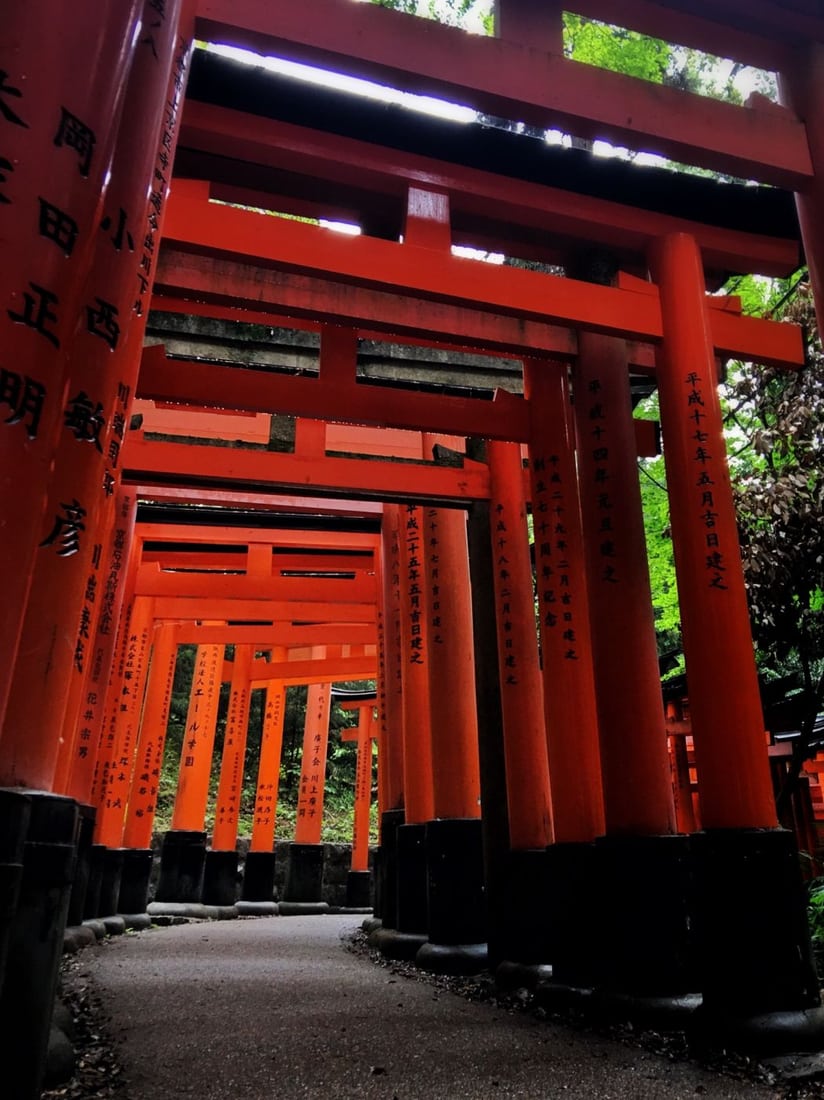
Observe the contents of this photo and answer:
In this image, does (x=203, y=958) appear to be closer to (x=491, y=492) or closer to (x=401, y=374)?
(x=491, y=492)

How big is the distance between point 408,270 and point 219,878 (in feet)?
43.9

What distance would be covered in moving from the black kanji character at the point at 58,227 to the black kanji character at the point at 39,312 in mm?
117

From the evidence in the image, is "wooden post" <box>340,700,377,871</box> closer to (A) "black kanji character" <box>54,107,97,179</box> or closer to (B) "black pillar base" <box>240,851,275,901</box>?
(B) "black pillar base" <box>240,851,275,901</box>

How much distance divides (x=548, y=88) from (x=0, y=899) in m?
4.34

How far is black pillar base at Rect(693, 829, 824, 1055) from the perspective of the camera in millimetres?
3531

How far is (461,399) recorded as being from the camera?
6117 millimetres

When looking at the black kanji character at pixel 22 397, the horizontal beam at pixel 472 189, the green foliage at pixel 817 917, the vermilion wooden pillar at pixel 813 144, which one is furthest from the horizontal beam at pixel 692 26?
the green foliage at pixel 817 917

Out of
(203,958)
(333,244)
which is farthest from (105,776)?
(333,244)

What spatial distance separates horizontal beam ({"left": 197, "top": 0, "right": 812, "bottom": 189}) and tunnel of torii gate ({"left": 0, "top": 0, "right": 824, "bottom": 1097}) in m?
0.02

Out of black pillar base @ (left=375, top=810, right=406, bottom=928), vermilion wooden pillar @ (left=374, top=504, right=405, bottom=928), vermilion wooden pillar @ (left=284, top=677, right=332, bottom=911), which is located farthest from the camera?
vermilion wooden pillar @ (left=284, top=677, right=332, bottom=911)

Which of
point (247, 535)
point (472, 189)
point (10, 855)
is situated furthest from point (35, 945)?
point (247, 535)

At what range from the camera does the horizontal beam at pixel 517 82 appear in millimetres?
3791

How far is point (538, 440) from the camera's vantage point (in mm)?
6109

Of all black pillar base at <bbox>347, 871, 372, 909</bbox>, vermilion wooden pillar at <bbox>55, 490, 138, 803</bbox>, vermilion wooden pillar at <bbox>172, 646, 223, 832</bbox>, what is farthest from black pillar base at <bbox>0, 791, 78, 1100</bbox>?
black pillar base at <bbox>347, 871, 372, 909</bbox>
